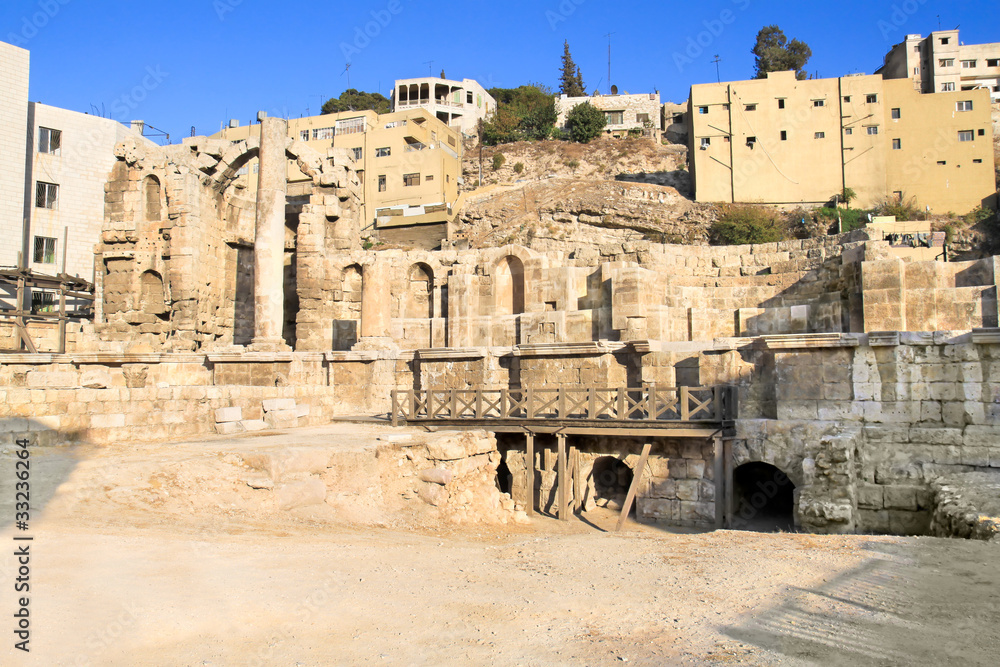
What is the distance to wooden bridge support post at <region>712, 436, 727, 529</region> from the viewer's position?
A: 13.9 meters

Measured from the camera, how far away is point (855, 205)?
38.4 meters

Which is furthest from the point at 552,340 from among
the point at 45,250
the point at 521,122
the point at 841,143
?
the point at 521,122

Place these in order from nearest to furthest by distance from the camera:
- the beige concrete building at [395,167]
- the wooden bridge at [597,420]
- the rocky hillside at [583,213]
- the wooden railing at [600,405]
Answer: the wooden bridge at [597,420], the wooden railing at [600,405], the rocky hillside at [583,213], the beige concrete building at [395,167]

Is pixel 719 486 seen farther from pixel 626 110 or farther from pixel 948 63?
pixel 626 110

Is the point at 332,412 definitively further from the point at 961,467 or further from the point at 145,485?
the point at 961,467

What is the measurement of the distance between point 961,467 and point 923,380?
1598mm

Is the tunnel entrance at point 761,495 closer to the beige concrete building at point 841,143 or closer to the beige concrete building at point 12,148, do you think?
the beige concrete building at point 12,148

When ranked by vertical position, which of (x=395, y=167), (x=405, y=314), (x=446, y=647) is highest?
(x=395, y=167)

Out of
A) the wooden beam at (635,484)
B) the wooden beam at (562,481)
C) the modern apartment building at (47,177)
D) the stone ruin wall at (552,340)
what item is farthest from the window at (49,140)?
the wooden beam at (635,484)

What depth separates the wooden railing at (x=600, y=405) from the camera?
1420cm

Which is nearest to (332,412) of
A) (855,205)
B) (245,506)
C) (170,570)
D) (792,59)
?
(245,506)

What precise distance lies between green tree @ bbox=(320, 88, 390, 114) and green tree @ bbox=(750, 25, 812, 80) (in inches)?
1257

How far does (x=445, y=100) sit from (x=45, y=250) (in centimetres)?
3833

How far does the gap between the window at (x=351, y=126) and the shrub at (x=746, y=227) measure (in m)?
23.0
